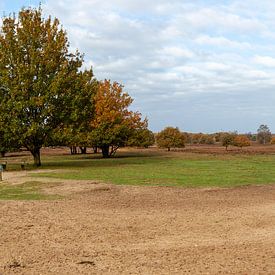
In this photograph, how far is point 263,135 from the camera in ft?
391

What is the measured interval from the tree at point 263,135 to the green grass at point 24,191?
A: 10305 centimetres

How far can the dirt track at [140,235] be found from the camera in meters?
7.77

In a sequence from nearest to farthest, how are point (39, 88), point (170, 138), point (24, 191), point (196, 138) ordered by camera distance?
point (24, 191) → point (39, 88) → point (170, 138) → point (196, 138)

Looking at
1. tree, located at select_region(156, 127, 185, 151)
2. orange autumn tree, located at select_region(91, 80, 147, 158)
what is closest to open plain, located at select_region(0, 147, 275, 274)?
orange autumn tree, located at select_region(91, 80, 147, 158)

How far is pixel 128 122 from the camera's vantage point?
175 feet

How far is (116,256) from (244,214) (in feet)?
18.3

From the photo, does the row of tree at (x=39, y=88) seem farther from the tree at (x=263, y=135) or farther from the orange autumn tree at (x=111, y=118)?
the tree at (x=263, y=135)

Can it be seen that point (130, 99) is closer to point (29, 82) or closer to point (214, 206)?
point (29, 82)

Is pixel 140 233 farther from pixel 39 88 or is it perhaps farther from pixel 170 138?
pixel 170 138

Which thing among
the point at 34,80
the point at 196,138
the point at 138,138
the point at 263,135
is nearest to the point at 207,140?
the point at 196,138

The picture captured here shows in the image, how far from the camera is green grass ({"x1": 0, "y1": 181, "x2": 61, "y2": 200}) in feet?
54.4

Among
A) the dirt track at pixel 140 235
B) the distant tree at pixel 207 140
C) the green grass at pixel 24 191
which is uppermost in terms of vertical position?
the distant tree at pixel 207 140

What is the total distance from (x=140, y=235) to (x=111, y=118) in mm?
40875

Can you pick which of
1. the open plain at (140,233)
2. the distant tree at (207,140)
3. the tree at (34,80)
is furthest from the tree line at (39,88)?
the distant tree at (207,140)
